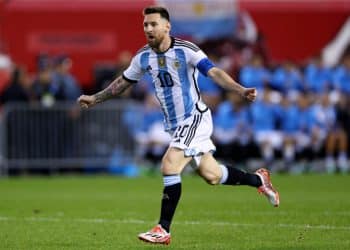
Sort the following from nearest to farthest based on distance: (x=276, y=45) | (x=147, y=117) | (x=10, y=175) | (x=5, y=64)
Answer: (x=10, y=175) < (x=147, y=117) < (x=5, y=64) < (x=276, y=45)

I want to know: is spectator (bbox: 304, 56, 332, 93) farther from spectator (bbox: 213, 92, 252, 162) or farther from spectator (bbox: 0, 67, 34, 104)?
spectator (bbox: 0, 67, 34, 104)

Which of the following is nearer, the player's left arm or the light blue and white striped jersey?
the player's left arm

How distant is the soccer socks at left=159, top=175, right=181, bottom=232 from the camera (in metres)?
10.4

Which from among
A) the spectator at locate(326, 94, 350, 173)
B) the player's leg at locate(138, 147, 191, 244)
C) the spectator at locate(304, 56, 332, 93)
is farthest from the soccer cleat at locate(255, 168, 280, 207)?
the spectator at locate(304, 56, 332, 93)

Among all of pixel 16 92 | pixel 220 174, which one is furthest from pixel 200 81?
pixel 220 174

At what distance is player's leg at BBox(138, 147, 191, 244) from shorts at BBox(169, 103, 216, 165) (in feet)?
0.25

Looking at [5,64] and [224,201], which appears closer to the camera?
[224,201]

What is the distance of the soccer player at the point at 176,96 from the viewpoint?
1052cm

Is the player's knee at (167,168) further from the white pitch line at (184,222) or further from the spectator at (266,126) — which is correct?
the spectator at (266,126)

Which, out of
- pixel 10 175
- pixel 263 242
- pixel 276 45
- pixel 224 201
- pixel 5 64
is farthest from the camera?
pixel 276 45

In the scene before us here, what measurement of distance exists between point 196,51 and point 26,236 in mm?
2594

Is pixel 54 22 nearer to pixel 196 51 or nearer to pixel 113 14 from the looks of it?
pixel 113 14

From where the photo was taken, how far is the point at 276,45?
95.2 ft

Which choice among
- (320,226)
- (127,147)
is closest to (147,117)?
(127,147)
